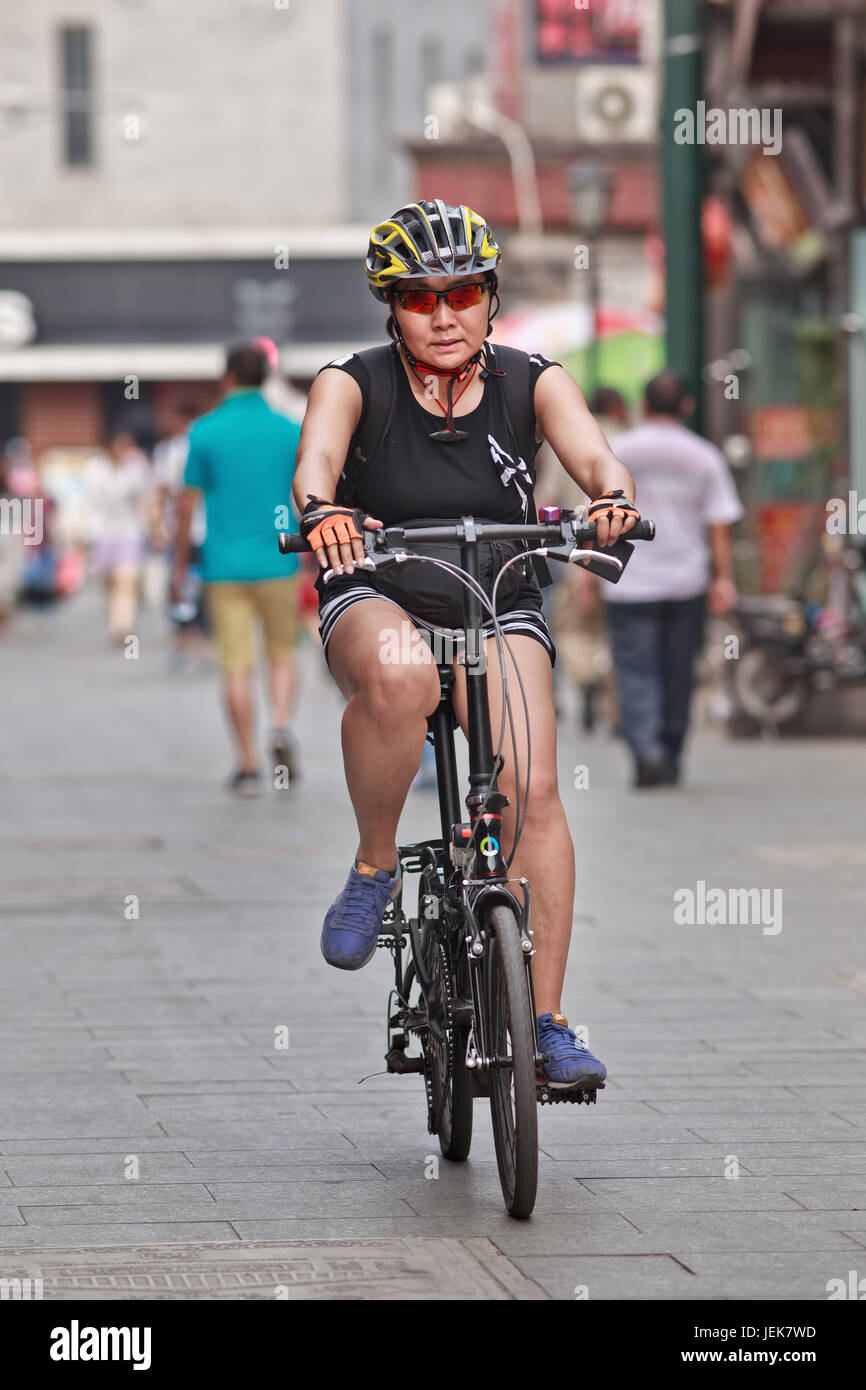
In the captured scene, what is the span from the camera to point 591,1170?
500 cm

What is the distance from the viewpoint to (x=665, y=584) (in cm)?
1174

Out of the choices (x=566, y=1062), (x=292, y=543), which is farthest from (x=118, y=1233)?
(x=292, y=543)

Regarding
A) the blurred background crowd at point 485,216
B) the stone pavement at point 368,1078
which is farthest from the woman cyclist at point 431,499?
the blurred background crowd at point 485,216

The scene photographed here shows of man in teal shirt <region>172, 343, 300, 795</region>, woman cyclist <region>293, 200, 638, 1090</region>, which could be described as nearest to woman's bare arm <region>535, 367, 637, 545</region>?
woman cyclist <region>293, 200, 638, 1090</region>

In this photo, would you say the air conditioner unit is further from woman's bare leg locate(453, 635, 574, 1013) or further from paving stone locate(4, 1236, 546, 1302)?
paving stone locate(4, 1236, 546, 1302)

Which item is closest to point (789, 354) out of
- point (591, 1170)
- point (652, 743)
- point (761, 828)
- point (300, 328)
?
point (652, 743)

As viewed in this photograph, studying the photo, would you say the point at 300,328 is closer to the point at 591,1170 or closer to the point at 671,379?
the point at 671,379

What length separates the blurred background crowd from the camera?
15.4 m

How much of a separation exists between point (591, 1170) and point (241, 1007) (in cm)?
187

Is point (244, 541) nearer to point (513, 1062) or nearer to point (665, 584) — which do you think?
point (665, 584)

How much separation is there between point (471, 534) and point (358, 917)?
0.81 metres

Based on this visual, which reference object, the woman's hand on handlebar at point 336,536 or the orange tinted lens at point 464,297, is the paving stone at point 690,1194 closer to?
the woman's hand on handlebar at point 336,536

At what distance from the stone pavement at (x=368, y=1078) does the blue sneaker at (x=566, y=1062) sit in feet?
0.74

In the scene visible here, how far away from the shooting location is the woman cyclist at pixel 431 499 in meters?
4.88
